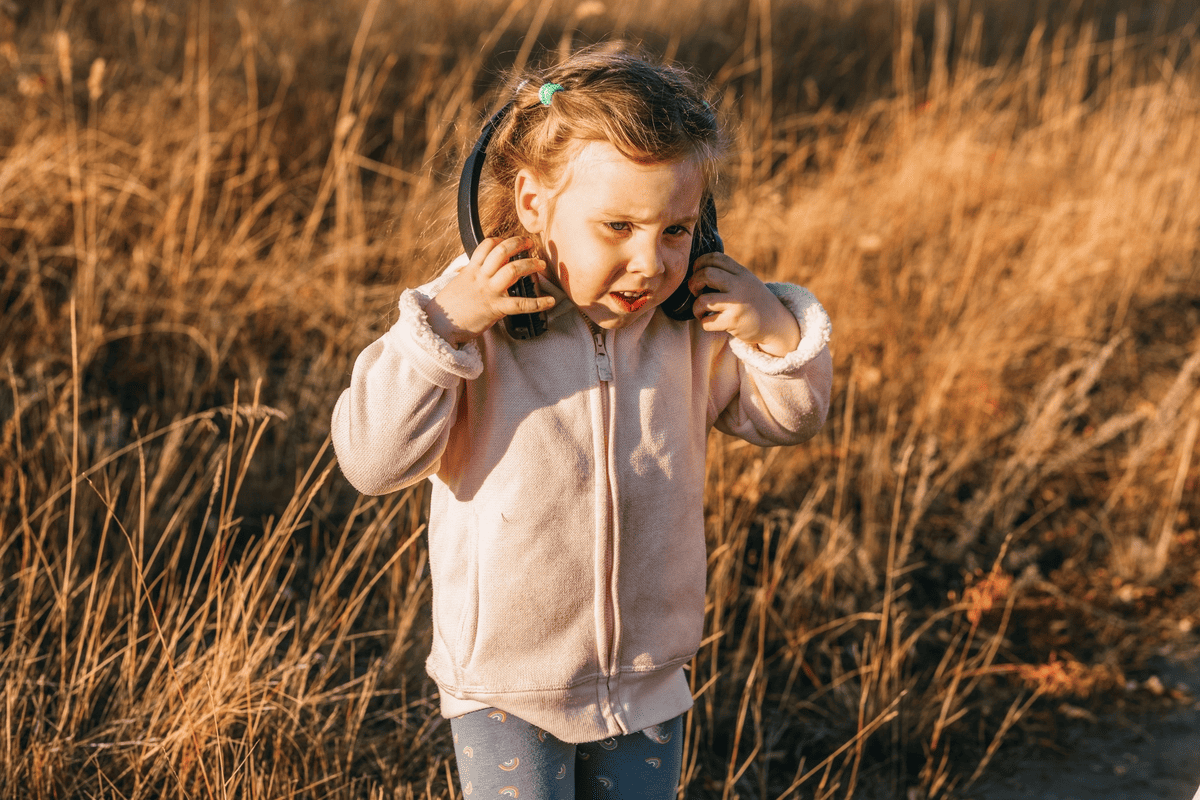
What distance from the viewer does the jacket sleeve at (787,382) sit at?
1.48 metres

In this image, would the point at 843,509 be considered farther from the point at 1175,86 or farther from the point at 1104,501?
the point at 1175,86

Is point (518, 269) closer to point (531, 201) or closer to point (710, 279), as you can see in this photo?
point (531, 201)

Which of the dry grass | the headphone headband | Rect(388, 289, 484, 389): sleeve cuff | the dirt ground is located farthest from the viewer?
the dirt ground

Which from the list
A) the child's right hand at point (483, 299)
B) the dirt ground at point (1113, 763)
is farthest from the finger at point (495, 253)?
the dirt ground at point (1113, 763)

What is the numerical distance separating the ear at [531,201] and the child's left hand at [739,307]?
0.23 metres

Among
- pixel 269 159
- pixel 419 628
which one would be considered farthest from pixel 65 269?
pixel 419 628

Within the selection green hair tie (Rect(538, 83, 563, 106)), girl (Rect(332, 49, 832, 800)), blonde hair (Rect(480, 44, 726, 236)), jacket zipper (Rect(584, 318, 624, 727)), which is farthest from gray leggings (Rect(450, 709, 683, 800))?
green hair tie (Rect(538, 83, 563, 106))

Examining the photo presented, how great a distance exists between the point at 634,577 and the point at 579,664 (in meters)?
0.15

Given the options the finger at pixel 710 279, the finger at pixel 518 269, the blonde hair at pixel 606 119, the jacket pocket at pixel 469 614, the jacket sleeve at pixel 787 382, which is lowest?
the jacket pocket at pixel 469 614

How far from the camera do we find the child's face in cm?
131

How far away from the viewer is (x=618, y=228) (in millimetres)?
1332

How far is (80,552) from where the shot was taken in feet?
8.18

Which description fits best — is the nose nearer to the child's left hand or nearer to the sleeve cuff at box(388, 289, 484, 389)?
the child's left hand

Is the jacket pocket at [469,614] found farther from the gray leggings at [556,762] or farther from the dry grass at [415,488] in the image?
the dry grass at [415,488]
